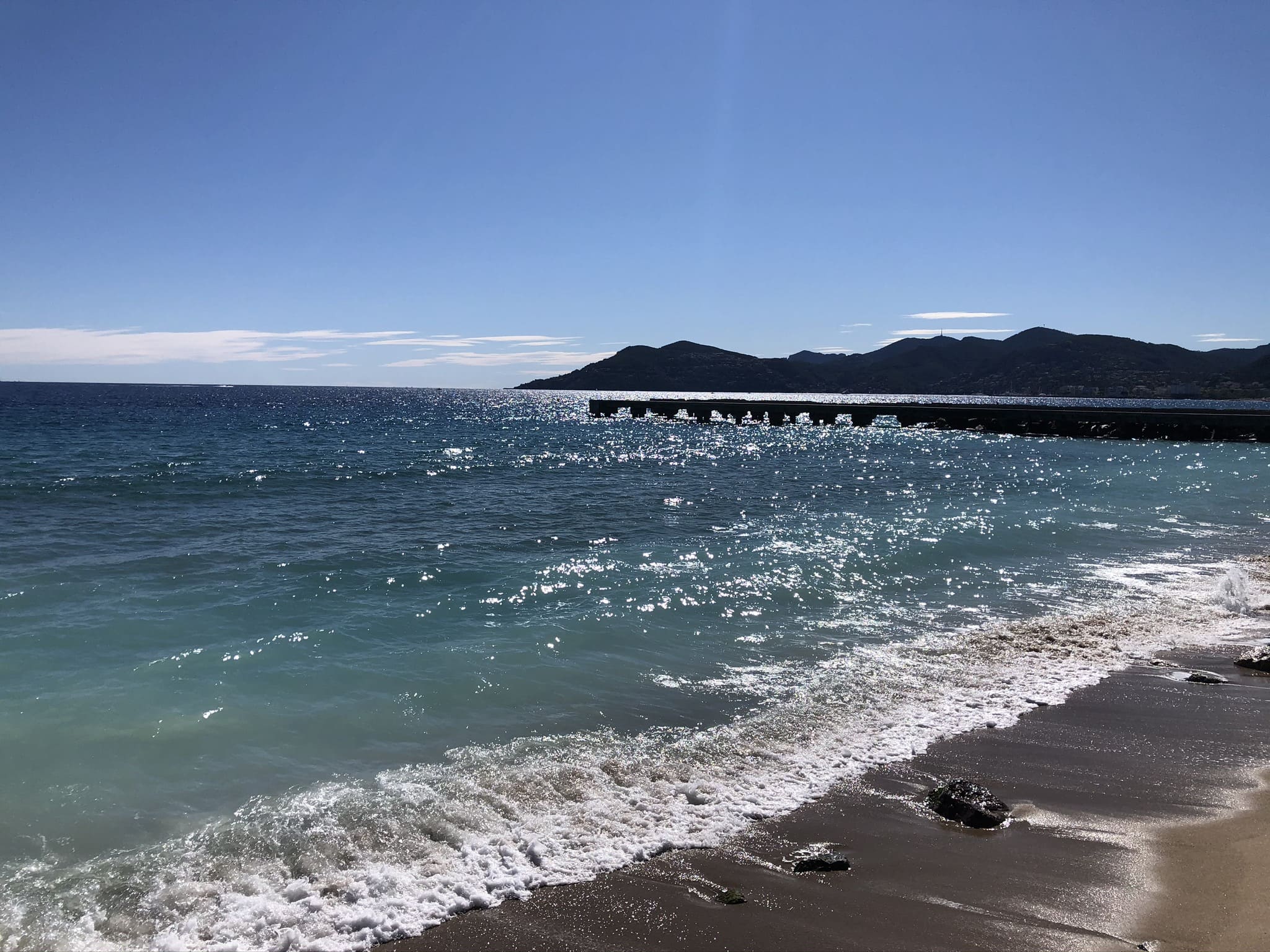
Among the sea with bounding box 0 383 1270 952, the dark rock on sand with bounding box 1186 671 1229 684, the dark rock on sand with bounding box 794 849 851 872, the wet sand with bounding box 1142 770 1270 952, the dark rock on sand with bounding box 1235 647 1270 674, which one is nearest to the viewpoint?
the wet sand with bounding box 1142 770 1270 952

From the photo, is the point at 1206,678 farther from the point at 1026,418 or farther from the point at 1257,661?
the point at 1026,418

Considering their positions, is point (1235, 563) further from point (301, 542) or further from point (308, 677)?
point (301, 542)

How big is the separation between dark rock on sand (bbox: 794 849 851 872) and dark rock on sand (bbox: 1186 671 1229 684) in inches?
233

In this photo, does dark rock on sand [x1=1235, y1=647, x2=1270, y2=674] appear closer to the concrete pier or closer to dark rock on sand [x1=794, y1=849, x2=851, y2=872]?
dark rock on sand [x1=794, y1=849, x2=851, y2=872]

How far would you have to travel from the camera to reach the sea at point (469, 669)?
489 cm

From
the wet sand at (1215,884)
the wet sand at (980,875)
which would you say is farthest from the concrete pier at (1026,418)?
the wet sand at (1215,884)

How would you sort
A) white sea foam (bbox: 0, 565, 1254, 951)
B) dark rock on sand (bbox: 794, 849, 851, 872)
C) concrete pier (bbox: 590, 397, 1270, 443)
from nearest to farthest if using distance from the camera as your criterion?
white sea foam (bbox: 0, 565, 1254, 951)
dark rock on sand (bbox: 794, 849, 851, 872)
concrete pier (bbox: 590, 397, 1270, 443)

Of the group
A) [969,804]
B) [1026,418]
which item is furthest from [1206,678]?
[1026,418]

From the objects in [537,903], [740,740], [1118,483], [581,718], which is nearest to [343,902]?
[537,903]

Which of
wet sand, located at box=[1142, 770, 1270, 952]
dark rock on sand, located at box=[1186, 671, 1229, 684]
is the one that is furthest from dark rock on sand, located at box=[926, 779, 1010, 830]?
dark rock on sand, located at box=[1186, 671, 1229, 684]

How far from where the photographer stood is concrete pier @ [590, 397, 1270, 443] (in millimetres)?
54031

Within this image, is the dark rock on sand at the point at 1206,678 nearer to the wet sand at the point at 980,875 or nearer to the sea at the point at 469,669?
the sea at the point at 469,669

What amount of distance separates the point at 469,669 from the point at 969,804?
5474mm

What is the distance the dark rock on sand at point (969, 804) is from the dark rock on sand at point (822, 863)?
105cm
